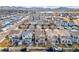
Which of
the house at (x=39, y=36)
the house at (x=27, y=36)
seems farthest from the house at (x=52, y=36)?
the house at (x=27, y=36)

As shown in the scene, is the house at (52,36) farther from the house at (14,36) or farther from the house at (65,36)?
the house at (14,36)

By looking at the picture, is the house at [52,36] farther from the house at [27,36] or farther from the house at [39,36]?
the house at [27,36]

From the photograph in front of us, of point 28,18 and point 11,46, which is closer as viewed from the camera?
point 11,46

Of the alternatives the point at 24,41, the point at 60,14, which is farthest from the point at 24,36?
the point at 60,14

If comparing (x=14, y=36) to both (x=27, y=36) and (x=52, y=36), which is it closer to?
(x=27, y=36)

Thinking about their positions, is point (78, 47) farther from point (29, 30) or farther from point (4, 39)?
point (4, 39)

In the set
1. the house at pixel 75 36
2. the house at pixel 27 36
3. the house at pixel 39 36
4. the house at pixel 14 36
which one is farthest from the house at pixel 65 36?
the house at pixel 14 36

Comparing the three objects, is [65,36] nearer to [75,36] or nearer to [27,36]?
[75,36]

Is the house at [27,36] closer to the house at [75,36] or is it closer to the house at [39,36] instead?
the house at [39,36]

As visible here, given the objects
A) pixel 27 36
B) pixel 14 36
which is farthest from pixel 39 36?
pixel 14 36

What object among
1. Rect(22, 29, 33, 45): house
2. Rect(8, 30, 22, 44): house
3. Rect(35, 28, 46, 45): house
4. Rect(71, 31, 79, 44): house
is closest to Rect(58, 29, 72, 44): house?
Rect(71, 31, 79, 44): house

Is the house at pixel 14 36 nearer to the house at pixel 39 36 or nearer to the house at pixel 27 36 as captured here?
the house at pixel 27 36
